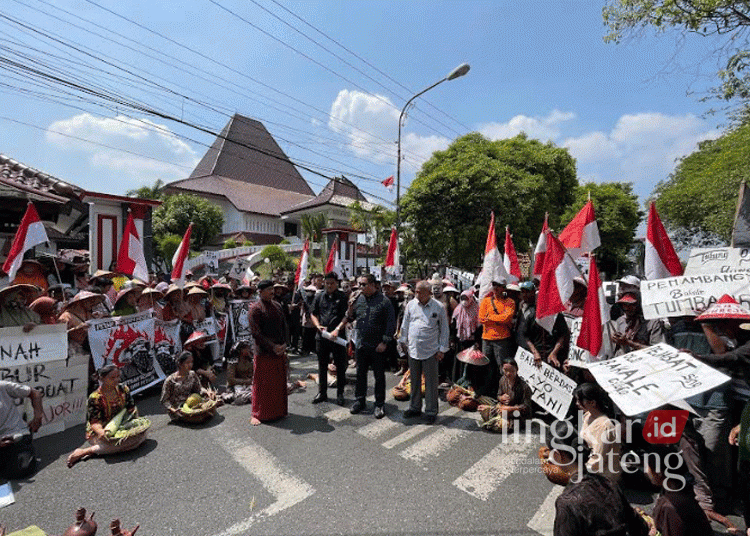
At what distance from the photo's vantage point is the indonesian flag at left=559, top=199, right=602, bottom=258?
521cm

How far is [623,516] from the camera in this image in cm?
208

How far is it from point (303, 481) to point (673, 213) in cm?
2298

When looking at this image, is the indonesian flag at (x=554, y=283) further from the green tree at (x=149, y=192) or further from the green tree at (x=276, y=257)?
the green tree at (x=149, y=192)

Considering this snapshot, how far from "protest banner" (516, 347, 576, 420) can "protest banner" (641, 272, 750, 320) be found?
1029mm

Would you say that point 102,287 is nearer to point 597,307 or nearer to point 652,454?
point 597,307

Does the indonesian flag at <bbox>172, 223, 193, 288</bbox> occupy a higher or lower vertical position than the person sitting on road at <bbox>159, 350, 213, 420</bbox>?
higher

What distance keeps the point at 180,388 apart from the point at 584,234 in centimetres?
545

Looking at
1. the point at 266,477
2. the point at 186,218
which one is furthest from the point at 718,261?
the point at 186,218

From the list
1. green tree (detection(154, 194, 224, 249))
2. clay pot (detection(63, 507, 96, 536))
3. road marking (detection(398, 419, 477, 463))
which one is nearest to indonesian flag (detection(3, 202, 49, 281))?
clay pot (detection(63, 507, 96, 536))

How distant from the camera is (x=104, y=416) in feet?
13.9

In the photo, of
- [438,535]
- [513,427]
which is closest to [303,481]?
[438,535]

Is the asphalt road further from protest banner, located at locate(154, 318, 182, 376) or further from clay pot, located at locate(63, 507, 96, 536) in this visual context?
protest banner, located at locate(154, 318, 182, 376)

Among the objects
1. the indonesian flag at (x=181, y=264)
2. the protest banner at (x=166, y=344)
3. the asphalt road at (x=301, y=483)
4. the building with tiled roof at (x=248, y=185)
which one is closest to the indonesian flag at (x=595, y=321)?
the asphalt road at (x=301, y=483)

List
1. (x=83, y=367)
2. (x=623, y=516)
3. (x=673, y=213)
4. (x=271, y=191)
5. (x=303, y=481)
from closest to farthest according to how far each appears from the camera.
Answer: (x=623, y=516), (x=303, y=481), (x=83, y=367), (x=673, y=213), (x=271, y=191)
